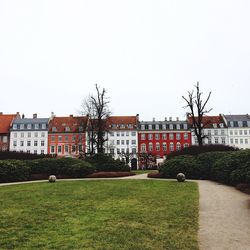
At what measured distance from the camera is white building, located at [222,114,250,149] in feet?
295

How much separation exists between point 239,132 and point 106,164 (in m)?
64.8

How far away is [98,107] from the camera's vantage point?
137 ft

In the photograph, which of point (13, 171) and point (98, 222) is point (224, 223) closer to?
point (98, 222)

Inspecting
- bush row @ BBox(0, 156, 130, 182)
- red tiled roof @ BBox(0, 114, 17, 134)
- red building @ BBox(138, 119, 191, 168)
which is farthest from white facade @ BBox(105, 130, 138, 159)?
bush row @ BBox(0, 156, 130, 182)

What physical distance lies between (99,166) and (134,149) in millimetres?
54532

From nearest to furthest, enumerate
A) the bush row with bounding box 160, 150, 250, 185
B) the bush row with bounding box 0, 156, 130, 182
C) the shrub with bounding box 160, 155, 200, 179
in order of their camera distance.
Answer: the bush row with bounding box 160, 150, 250, 185, the bush row with bounding box 0, 156, 130, 182, the shrub with bounding box 160, 155, 200, 179

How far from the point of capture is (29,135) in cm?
8794

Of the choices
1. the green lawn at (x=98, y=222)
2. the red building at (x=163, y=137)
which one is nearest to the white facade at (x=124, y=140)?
the red building at (x=163, y=137)

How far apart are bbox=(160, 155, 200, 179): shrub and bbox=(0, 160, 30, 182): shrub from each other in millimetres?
12507

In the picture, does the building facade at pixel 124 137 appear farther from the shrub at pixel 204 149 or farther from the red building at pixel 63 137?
the shrub at pixel 204 149

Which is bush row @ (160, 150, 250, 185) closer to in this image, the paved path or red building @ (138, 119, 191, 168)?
the paved path

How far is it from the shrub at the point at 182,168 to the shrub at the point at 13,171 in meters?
12.5

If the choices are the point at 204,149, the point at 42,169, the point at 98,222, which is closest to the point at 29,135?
the point at 42,169

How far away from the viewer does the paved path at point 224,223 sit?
7.66 metres
